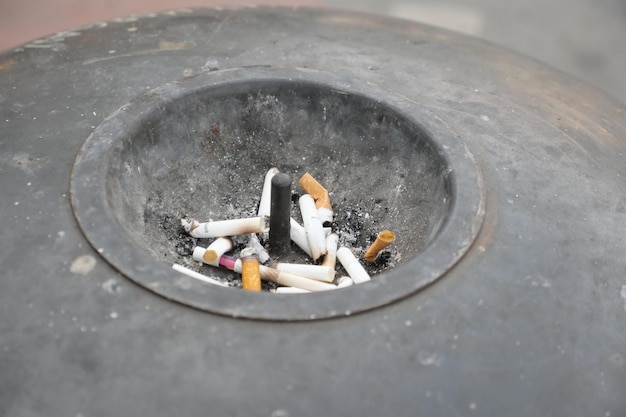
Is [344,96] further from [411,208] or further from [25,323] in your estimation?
[25,323]

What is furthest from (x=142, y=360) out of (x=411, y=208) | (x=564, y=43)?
(x=564, y=43)

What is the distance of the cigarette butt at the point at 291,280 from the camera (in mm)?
1378

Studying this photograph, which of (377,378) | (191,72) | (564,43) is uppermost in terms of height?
(191,72)

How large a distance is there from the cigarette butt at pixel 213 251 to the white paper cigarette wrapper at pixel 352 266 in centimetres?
26

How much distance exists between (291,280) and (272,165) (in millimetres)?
424

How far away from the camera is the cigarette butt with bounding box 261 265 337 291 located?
1.38 m

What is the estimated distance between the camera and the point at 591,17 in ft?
14.3

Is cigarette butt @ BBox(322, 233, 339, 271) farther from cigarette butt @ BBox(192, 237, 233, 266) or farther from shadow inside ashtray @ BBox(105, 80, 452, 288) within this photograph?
cigarette butt @ BBox(192, 237, 233, 266)

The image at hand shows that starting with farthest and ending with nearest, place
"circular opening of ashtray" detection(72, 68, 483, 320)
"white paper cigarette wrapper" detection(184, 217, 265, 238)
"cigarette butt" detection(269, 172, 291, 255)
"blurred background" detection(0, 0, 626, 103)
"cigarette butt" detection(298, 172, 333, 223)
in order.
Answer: "blurred background" detection(0, 0, 626, 103), "cigarette butt" detection(298, 172, 333, 223), "white paper cigarette wrapper" detection(184, 217, 265, 238), "cigarette butt" detection(269, 172, 291, 255), "circular opening of ashtray" detection(72, 68, 483, 320)

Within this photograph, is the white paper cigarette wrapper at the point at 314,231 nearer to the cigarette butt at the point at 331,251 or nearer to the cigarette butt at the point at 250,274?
the cigarette butt at the point at 331,251

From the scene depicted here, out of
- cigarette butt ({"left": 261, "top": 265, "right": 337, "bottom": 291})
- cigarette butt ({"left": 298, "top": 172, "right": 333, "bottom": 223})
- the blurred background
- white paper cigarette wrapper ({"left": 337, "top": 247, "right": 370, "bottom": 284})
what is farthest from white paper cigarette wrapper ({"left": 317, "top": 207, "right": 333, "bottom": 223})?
the blurred background

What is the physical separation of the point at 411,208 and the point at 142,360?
30.0 inches

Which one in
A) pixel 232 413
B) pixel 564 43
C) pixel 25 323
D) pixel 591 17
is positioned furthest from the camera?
pixel 591 17

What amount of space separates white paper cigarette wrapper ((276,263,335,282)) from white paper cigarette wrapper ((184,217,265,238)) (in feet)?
0.40
